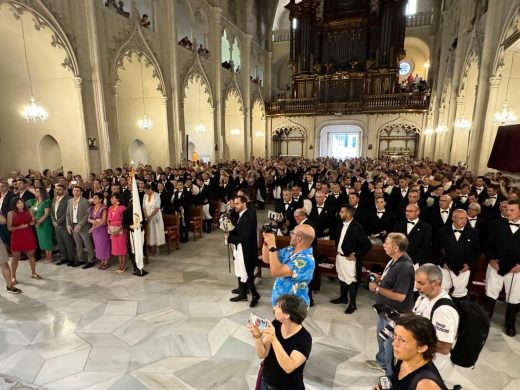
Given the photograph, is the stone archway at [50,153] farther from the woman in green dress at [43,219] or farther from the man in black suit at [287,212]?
the man in black suit at [287,212]

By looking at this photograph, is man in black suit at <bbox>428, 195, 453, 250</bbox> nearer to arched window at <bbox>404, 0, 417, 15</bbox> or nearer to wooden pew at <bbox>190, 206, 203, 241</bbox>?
wooden pew at <bbox>190, 206, 203, 241</bbox>

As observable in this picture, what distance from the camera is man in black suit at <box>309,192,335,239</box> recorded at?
20.1ft

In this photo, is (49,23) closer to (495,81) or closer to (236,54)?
(236,54)

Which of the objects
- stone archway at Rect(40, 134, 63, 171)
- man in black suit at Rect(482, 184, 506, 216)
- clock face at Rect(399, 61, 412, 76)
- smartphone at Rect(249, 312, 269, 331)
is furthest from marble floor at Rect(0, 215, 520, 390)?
clock face at Rect(399, 61, 412, 76)

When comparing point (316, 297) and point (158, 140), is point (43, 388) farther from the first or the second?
point (158, 140)

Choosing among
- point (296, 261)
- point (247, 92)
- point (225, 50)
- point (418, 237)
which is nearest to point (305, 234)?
point (296, 261)

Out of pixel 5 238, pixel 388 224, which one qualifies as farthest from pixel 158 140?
pixel 388 224

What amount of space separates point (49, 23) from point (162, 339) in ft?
33.8

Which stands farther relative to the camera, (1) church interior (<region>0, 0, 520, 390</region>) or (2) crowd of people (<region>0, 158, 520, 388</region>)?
(1) church interior (<region>0, 0, 520, 390</region>)

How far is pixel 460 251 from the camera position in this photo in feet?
14.0

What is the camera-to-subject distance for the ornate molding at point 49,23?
8859mm

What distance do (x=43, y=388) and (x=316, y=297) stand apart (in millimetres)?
3951

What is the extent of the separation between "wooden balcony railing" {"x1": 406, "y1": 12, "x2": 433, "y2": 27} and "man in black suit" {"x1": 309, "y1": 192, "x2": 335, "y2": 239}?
2613 centimetres

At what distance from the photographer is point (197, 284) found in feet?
19.4
